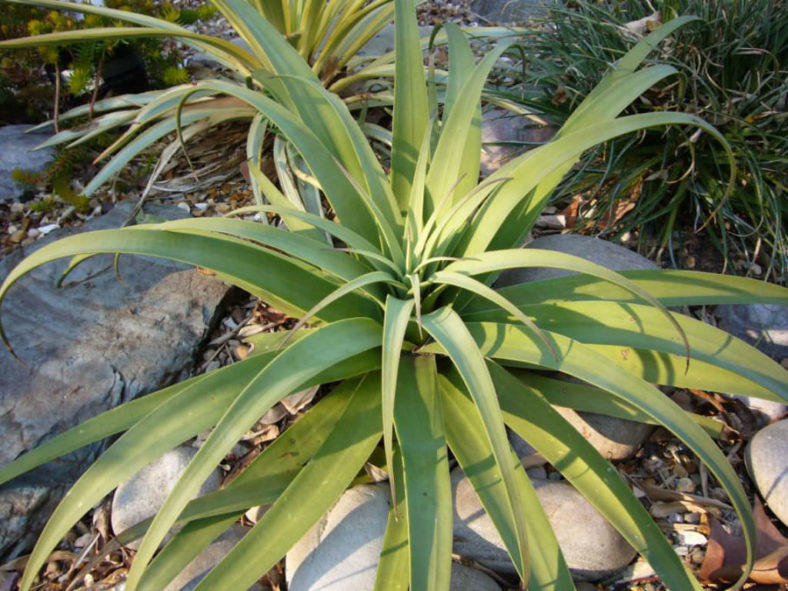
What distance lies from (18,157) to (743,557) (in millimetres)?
2735

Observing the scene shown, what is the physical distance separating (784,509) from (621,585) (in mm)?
428

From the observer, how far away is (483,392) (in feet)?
3.23

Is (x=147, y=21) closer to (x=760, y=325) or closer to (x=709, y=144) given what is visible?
(x=709, y=144)

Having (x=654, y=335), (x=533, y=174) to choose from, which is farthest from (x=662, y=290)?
(x=533, y=174)

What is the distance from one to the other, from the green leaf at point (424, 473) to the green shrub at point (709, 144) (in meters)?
1.04

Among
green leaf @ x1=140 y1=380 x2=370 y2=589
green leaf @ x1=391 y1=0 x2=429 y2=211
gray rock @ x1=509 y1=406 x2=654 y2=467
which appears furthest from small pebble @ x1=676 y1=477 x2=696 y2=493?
green leaf @ x1=391 y1=0 x2=429 y2=211

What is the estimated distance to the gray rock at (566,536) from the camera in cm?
133

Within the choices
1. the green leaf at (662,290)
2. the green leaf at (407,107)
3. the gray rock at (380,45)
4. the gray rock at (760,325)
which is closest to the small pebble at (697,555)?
the green leaf at (662,290)

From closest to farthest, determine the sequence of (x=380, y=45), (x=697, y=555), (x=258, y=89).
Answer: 1. (x=697, y=555)
2. (x=258, y=89)
3. (x=380, y=45)

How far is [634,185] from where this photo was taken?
209cm

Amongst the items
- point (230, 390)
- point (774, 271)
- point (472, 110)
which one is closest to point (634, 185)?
point (774, 271)

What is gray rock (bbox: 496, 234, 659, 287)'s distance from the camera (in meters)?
1.74

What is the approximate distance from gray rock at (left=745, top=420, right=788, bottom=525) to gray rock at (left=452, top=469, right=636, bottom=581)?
37 cm

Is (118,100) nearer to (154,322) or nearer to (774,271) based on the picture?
(154,322)
